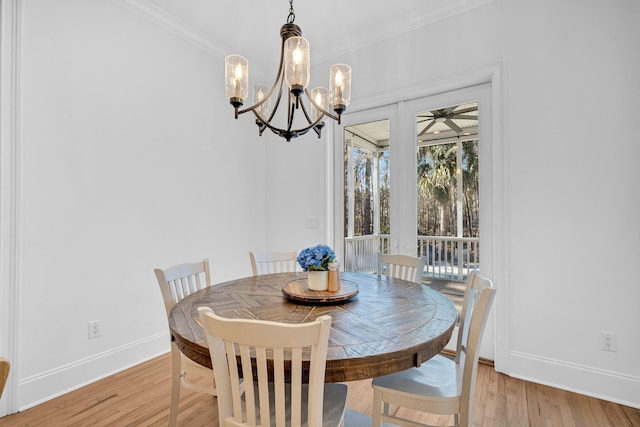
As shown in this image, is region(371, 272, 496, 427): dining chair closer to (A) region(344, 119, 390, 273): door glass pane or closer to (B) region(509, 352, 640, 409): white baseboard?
(B) region(509, 352, 640, 409): white baseboard

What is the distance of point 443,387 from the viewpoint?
140 centimetres

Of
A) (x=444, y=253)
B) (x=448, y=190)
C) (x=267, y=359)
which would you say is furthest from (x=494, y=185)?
(x=267, y=359)

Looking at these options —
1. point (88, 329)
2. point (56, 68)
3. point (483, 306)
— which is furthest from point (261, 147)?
point (483, 306)

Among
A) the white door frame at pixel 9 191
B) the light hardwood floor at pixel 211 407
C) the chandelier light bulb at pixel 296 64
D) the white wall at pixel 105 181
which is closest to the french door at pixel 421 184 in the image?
the light hardwood floor at pixel 211 407

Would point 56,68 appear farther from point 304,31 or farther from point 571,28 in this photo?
point 571,28

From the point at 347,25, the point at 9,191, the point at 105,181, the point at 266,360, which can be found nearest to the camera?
the point at 266,360

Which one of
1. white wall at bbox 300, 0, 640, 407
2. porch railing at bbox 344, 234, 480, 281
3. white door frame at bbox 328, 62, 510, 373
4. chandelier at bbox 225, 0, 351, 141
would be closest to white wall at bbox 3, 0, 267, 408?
chandelier at bbox 225, 0, 351, 141

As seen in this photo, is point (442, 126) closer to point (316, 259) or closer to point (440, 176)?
point (440, 176)

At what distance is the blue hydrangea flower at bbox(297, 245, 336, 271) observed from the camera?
1.72 metres

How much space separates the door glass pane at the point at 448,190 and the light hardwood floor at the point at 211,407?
3.20 feet

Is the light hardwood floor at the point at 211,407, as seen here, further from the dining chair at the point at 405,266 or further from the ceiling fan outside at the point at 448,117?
the ceiling fan outside at the point at 448,117

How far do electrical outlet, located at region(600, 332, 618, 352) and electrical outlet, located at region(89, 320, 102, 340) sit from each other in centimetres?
350

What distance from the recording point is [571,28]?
2.28 metres

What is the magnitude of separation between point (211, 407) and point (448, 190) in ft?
8.09
